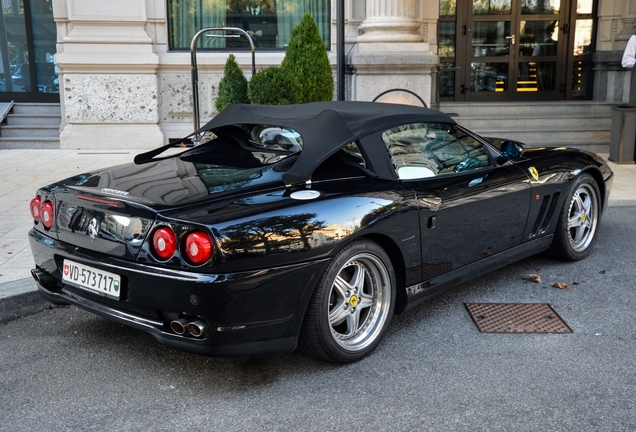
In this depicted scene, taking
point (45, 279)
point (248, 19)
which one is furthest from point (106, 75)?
point (45, 279)

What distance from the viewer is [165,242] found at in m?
3.42

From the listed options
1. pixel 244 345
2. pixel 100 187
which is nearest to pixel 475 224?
pixel 244 345

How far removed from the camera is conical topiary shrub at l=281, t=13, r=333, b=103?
8.69 m

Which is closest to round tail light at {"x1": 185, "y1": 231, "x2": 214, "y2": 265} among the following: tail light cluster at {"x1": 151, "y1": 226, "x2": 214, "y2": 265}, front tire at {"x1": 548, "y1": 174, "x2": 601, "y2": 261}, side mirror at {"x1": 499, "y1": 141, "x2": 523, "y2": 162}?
tail light cluster at {"x1": 151, "y1": 226, "x2": 214, "y2": 265}

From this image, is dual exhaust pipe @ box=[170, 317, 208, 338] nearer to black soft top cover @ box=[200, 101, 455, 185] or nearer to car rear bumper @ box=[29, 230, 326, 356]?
car rear bumper @ box=[29, 230, 326, 356]

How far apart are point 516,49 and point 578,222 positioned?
8.48 metres

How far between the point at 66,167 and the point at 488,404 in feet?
27.2

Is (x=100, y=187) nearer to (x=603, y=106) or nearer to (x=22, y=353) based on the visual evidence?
(x=22, y=353)

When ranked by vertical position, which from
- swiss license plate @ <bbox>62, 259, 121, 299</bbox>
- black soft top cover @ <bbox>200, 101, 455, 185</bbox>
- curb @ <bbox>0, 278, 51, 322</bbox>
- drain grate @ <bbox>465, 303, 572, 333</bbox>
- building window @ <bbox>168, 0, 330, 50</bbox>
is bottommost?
drain grate @ <bbox>465, 303, 572, 333</bbox>

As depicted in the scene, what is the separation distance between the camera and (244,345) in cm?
346

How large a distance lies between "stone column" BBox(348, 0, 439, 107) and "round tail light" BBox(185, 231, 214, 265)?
7.63 metres

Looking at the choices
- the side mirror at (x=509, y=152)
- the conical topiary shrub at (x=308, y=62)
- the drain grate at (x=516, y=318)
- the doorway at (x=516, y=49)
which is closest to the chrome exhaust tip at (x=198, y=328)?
the drain grate at (x=516, y=318)

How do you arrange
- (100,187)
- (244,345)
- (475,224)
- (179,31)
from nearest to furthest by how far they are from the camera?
(244,345)
(100,187)
(475,224)
(179,31)

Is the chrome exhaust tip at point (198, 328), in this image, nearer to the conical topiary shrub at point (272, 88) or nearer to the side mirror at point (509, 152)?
the side mirror at point (509, 152)
